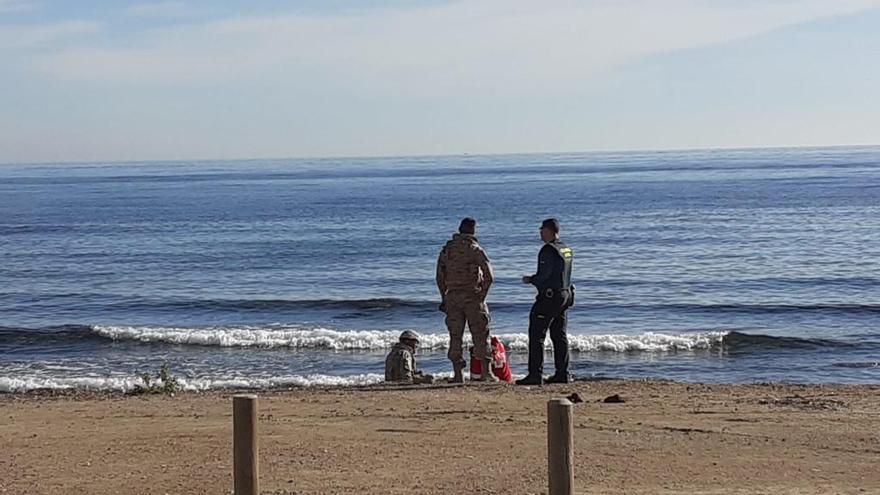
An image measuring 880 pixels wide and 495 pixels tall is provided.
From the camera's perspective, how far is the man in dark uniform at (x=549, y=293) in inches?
493

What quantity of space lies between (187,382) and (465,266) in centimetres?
545

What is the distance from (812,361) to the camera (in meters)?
18.2

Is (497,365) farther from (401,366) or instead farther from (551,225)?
(551,225)

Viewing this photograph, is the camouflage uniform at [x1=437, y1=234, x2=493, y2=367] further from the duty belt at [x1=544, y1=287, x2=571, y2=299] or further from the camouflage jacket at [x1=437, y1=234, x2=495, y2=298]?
the duty belt at [x1=544, y1=287, x2=571, y2=299]

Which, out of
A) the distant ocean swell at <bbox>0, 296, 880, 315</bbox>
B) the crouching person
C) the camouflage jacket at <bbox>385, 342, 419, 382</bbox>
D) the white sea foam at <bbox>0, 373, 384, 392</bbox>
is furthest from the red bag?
the distant ocean swell at <bbox>0, 296, 880, 315</bbox>

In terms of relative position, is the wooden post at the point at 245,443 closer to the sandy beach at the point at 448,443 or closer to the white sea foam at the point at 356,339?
the sandy beach at the point at 448,443

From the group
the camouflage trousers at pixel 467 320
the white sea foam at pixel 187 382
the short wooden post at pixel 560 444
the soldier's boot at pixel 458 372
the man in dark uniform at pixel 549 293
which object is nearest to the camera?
the short wooden post at pixel 560 444

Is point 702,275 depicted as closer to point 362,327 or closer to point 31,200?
point 362,327

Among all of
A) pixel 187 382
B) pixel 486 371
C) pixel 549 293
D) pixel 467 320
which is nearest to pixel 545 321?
pixel 549 293

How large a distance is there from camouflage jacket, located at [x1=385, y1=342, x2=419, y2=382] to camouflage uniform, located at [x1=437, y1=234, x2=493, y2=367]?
0.81 m

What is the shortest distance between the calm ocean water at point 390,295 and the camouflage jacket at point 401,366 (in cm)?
241

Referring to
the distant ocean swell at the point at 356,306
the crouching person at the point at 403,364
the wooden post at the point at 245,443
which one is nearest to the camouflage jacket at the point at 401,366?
the crouching person at the point at 403,364

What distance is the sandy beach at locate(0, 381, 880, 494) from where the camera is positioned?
8203 millimetres

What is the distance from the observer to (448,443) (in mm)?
9422
